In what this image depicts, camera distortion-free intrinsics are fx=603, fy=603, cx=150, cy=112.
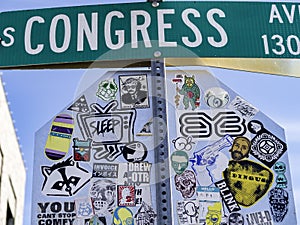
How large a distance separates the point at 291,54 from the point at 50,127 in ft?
3.17

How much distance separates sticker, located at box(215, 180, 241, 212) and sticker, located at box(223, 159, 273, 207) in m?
0.01

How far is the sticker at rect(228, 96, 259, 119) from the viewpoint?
2.03m

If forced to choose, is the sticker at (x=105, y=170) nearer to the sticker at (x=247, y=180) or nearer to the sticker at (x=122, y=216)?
the sticker at (x=122, y=216)

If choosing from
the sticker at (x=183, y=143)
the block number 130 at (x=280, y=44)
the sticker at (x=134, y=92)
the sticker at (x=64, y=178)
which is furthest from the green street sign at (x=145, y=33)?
the sticker at (x=64, y=178)

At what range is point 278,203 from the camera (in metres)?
1.90

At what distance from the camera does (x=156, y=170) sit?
6.42ft

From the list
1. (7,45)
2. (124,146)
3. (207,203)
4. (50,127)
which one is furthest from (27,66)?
(207,203)

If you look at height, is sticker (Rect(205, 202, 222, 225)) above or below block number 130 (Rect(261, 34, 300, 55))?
below

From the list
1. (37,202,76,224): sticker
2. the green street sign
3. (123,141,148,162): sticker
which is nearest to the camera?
(37,202,76,224): sticker

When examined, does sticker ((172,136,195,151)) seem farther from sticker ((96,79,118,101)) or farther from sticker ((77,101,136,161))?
sticker ((96,79,118,101))

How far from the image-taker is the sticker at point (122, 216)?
1.87 m

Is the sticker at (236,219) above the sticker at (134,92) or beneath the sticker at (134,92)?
beneath

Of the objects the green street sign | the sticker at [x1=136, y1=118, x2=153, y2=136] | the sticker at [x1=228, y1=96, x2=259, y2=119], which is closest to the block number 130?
the green street sign

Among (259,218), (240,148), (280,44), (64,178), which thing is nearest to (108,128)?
(64,178)
